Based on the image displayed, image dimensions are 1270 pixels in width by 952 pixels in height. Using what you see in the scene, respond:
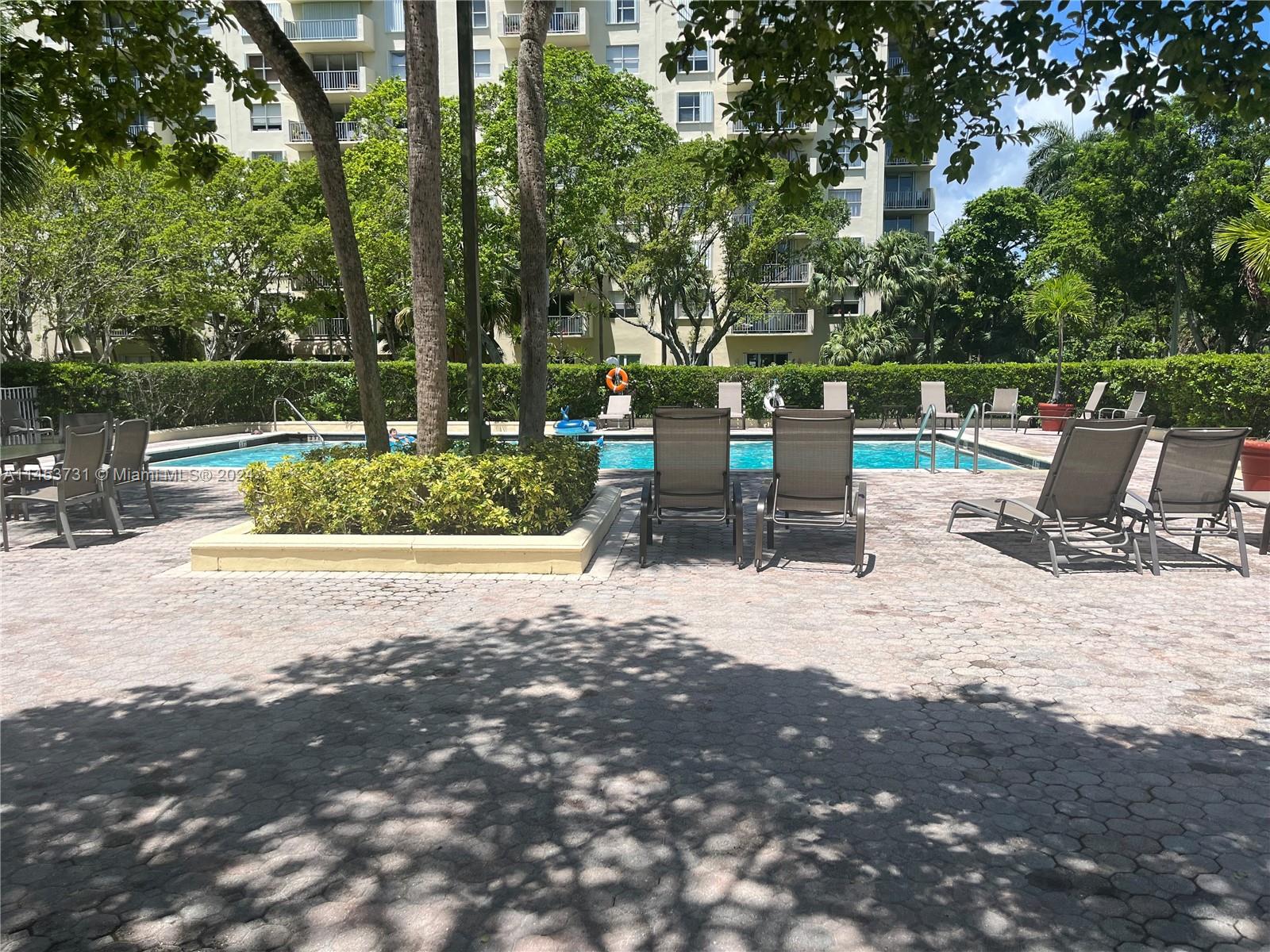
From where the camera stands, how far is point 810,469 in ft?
26.6

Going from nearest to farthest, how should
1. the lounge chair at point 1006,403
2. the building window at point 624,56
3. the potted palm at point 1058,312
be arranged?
1. the lounge chair at point 1006,403
2. the potted palm at point 1058,312
3. the building window at point 624,56

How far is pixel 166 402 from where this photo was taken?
23.1 meters

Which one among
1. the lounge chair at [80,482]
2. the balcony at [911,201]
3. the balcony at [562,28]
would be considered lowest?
the lounge chair at [80,482]

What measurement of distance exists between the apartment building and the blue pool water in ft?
64.0

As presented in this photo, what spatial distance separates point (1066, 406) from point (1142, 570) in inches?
730

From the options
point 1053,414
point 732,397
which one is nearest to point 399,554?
point 732,397

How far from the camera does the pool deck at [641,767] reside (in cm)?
286

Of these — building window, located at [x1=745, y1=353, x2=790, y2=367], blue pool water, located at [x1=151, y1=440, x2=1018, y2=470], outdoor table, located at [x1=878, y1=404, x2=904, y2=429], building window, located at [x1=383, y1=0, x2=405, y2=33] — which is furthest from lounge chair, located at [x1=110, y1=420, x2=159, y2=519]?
building window, located at [x1=383, y1=0, x2=405, y2=33]

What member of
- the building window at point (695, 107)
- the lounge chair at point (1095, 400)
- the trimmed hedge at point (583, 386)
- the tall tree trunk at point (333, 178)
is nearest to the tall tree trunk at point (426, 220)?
the tall tree trunk at point (333, 178)

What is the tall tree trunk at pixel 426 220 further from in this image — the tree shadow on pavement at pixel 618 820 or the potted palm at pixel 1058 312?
the potted palm at pixel 1058 312

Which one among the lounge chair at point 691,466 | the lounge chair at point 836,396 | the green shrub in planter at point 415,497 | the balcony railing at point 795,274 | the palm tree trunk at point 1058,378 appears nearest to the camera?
the green shrub in planter at point 415,497

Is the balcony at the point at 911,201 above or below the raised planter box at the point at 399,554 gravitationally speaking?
above

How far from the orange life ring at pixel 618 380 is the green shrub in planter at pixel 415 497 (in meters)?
17.2

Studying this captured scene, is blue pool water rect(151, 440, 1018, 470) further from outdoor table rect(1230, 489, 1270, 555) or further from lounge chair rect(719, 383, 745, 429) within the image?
outdoor table rect(1230, 489, 1270, 555)
